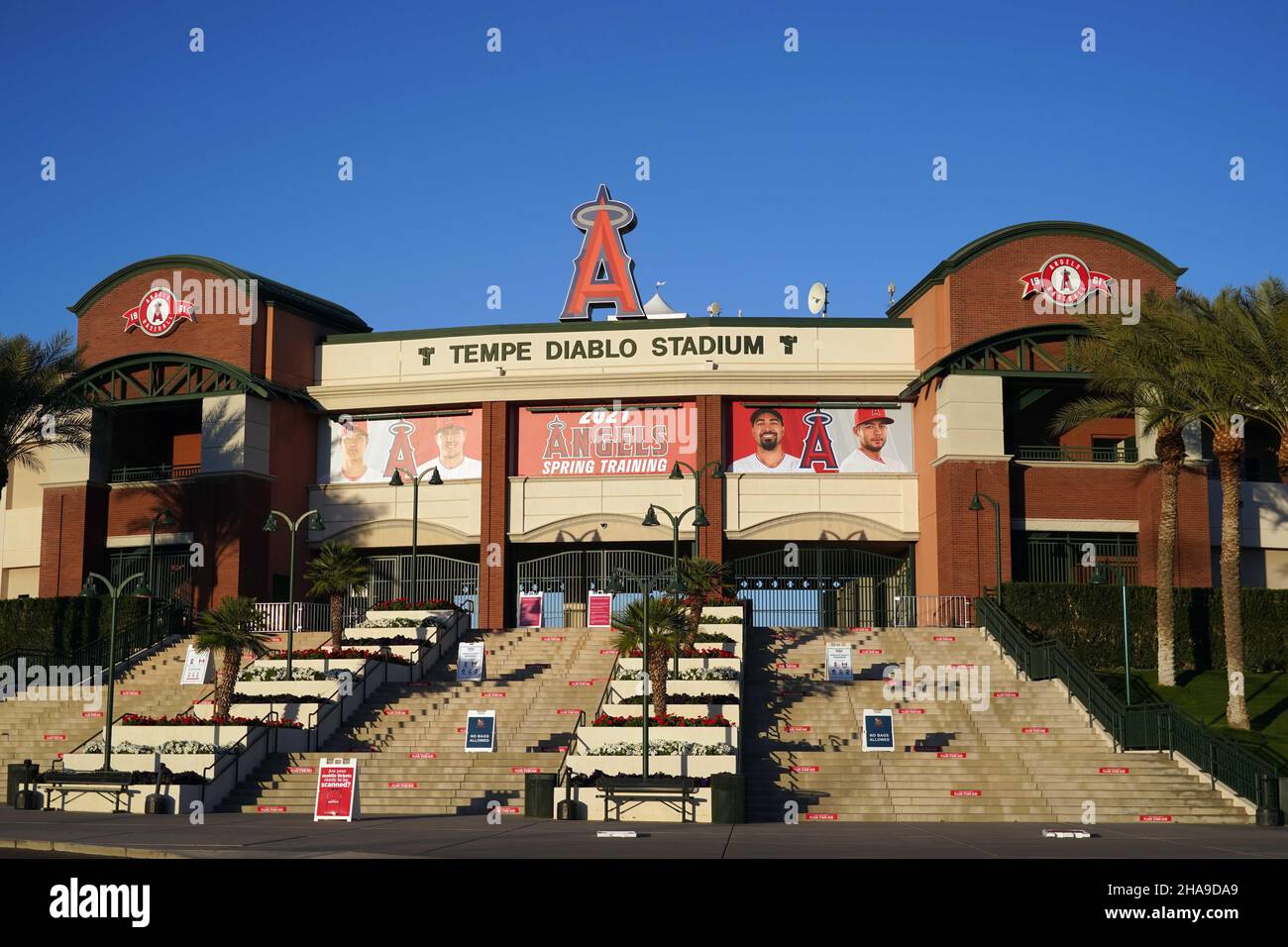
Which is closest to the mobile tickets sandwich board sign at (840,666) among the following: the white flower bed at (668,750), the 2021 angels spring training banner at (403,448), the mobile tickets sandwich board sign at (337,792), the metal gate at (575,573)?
the white flower bed at (668,750)

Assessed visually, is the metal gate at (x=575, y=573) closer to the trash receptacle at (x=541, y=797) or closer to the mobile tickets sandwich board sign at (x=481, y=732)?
the mobile tickets sandwich board sign at (x=481, y=732)

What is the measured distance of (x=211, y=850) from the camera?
20109mm

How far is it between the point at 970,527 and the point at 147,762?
28381 millimetres

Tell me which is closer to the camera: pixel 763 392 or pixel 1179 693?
pixel 1179 693

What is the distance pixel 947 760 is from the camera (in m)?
32.8

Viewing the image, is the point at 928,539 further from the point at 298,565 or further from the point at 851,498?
the point at 298,565

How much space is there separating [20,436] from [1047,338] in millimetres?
36810

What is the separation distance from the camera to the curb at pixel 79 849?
20.0m

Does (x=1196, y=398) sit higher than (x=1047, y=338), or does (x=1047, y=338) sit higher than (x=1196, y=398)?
(x=1047, y=338)

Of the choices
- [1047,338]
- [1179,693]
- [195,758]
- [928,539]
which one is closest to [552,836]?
[195,758]

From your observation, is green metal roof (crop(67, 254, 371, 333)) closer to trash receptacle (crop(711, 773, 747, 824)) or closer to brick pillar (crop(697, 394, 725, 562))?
brick pillar (crop(697, 394, 725, 562))

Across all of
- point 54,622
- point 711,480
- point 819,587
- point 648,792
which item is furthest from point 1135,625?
point 54,622

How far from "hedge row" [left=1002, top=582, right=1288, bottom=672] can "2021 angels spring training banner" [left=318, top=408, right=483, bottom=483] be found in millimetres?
21529
